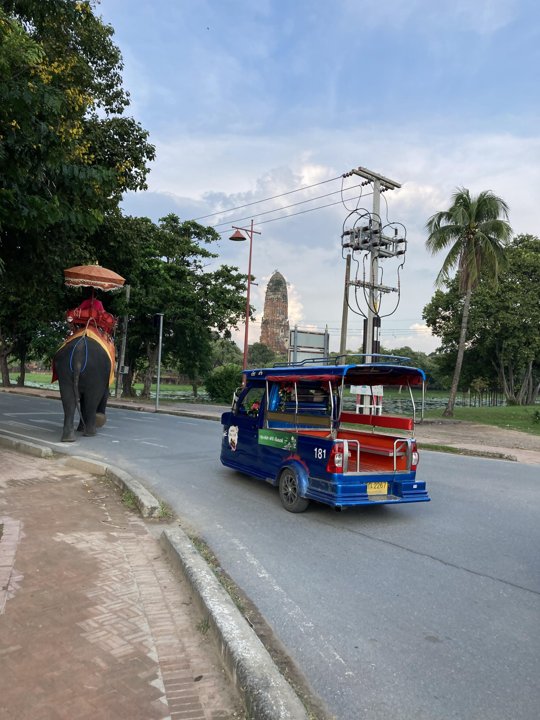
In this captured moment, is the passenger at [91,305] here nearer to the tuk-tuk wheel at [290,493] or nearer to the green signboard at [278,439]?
the green signboard at [278,439]

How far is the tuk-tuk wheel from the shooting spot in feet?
22.9

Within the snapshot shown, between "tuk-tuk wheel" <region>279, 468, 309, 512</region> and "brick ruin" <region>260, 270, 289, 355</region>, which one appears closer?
"tuk-tuk wheel" <region>279, 468, 309, 512</region>

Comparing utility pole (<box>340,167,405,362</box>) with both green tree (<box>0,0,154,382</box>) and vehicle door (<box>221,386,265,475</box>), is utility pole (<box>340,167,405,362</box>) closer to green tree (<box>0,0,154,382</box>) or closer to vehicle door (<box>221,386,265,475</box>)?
green tree (<box>0,0,154,382</box>)

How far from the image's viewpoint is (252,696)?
9.01 ft

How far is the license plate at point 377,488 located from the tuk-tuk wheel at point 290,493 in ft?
2.76

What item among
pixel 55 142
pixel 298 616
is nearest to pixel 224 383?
pixel 55 142

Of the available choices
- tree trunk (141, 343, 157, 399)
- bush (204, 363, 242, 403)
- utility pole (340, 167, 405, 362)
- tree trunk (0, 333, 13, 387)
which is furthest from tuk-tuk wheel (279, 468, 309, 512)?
tree trunk (0, 333, 13, 387)

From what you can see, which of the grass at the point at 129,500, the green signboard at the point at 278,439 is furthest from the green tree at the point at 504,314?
the grass at the point at 129,500

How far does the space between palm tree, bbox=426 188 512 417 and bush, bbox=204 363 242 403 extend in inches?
577

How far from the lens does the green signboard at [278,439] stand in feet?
23.9

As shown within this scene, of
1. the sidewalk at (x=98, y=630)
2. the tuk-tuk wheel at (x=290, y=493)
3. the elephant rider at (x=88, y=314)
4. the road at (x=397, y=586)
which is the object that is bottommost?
the road at (x=397, y=586)

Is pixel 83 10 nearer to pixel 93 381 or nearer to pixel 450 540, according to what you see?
pixel 93 381

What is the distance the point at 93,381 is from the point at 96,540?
8.43 meters

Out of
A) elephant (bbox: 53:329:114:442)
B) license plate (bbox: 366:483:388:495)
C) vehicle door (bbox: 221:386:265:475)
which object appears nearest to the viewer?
license plate (bbox: 366:483:388:495)
